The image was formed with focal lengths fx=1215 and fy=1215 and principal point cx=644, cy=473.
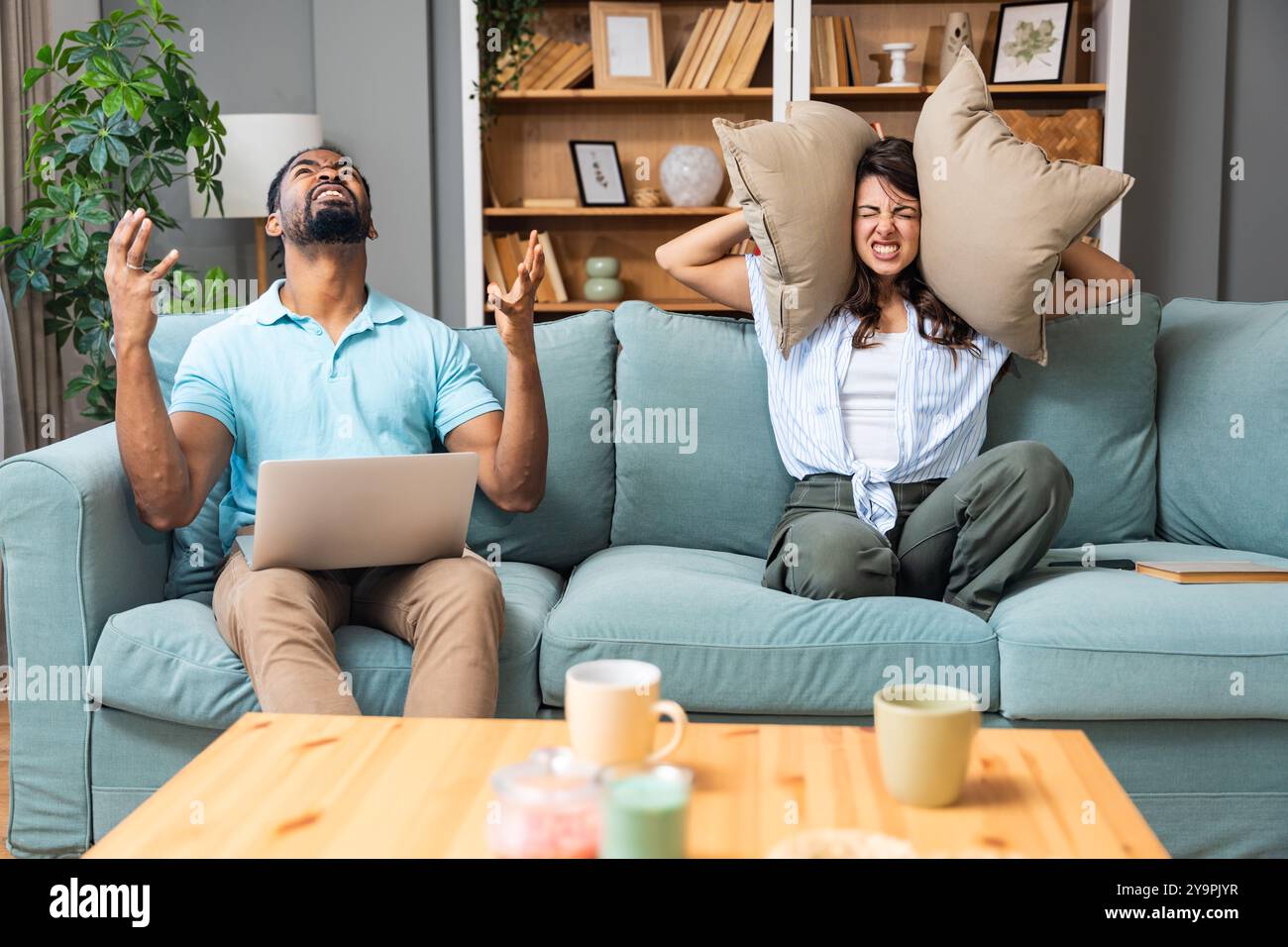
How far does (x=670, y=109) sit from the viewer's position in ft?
13.6

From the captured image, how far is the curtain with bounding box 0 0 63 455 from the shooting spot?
3461 millimetres

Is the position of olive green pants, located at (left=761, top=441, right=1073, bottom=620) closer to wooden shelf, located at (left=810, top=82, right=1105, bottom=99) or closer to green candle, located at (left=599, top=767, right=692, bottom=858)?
green candle, located at (left=599, top=767, right=692, bottom=858)

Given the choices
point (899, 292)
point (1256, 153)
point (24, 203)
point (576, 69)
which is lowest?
point (899, 292)

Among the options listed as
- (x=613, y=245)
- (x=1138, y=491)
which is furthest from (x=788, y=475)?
(x=613, y=245)

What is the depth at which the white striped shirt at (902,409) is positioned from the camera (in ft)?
6.79

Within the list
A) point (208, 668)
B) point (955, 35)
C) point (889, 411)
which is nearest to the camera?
point (208, 668)

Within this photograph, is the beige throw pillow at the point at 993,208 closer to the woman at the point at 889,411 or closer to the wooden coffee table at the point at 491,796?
the woman at the point at 889,411

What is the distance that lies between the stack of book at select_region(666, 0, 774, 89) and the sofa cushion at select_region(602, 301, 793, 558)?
6.50 feet

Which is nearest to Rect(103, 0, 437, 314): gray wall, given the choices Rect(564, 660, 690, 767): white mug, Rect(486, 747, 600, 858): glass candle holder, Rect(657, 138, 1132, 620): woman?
Rect(657, 138, 1132, 620): woman

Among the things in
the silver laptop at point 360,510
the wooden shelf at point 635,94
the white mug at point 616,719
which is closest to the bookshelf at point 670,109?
the wooden shelf at point 635,94

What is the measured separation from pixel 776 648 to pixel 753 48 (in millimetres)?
2727

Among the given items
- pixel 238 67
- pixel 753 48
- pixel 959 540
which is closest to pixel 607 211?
pixel 753 48

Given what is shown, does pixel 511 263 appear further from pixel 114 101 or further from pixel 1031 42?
pixel 1031 42
